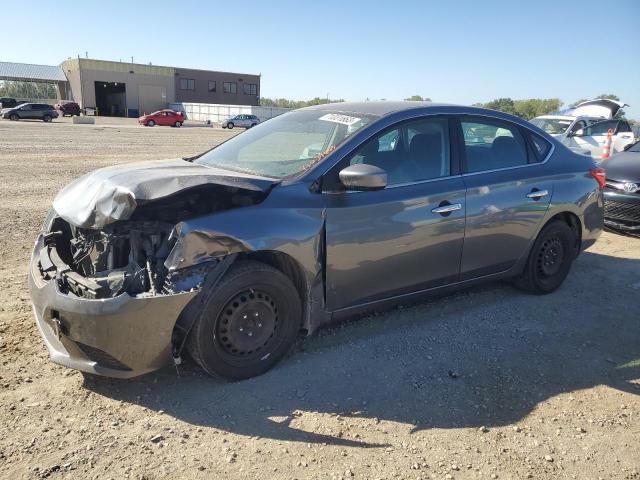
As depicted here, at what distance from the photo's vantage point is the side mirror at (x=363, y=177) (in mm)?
3303

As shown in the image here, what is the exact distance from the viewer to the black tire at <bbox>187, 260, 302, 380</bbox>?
3.07 meters

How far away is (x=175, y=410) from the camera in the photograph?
3.01 meters

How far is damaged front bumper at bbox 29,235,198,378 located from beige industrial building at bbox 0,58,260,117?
63915 millimetres

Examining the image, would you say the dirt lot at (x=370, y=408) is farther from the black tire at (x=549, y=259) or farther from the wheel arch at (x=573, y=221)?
the wheel arch at (x=573, y=221)

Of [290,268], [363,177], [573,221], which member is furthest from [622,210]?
[290,268]

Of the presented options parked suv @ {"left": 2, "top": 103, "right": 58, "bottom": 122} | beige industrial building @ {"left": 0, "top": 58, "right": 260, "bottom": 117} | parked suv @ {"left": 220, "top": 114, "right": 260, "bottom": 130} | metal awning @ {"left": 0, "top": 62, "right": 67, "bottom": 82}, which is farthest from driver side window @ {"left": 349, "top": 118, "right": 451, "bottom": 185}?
metal awning @ {"left": 0, "top": 62, "right": 67, "bottom": 82}

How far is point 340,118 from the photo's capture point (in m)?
4.05

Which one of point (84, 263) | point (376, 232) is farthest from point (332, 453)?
point (84, 263)

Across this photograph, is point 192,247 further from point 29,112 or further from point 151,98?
point 151,98

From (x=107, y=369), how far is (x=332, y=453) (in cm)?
135

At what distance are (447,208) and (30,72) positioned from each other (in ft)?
249

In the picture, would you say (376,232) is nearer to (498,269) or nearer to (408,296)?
(408,296)

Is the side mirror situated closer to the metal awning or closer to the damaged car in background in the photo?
the damaged car in background

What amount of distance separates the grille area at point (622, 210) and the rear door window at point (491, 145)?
3678 millimetres
